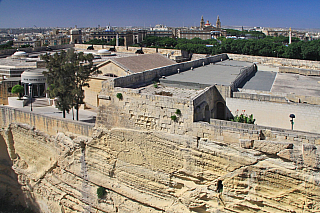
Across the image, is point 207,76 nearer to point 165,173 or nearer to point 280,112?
point 280,112

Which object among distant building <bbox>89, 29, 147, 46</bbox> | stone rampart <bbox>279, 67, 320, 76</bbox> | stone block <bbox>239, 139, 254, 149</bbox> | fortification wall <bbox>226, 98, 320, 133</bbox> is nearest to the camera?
stone block <bbox>239, 139, 254, 149</bbox>

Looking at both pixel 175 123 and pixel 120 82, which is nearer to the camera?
pixel 175 123

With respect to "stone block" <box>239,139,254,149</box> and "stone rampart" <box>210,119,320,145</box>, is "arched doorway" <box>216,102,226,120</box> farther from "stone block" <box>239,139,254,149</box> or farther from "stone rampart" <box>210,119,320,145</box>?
"stone block" <box>239,139,254,149</box>

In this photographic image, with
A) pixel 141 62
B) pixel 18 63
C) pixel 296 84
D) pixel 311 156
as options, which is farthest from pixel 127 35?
pixel 311 156

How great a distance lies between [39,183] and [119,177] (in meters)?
7.01

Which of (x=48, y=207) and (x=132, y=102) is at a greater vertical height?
(x=132, y=102)

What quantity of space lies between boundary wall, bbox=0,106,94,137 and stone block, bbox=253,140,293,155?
802cm

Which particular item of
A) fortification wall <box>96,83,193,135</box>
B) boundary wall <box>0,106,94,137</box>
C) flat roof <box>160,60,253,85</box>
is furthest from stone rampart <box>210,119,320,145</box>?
boundary wall <box>0,106,94,137</box>

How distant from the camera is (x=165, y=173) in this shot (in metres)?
12.3

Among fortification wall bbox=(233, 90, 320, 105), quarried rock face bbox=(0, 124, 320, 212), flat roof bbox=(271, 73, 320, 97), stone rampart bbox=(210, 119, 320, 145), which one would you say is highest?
flat roof bbox=(271, 73, 320, 97)

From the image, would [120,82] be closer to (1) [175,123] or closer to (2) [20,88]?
(1) [175,123]

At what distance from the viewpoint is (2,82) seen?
24062 mm

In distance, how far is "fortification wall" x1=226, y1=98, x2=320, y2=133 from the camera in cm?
1201

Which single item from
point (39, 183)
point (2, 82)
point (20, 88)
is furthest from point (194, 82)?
point (2, 82)
